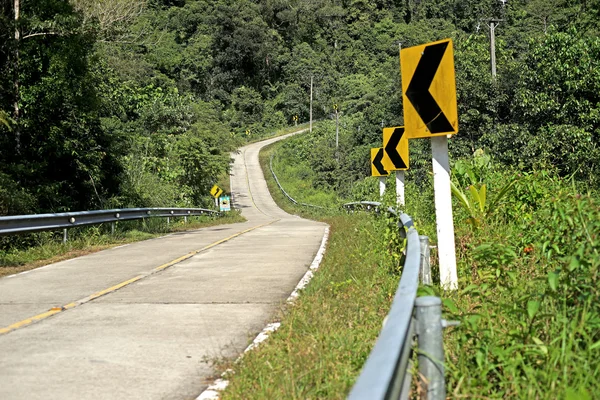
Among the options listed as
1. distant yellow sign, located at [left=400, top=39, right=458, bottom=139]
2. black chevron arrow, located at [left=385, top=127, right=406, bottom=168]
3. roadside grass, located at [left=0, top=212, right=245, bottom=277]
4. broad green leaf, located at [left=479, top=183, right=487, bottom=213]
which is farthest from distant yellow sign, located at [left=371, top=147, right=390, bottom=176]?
distant yellow sign, located at [left=400, top=39, right=458, bottom=139]

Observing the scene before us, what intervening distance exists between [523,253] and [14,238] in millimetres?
12623

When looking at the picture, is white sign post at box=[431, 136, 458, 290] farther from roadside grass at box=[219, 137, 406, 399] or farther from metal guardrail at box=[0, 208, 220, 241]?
metal guardrail at box=[0, 208, 220, 241]

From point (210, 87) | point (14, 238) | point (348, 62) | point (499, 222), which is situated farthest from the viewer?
point (348, 62)

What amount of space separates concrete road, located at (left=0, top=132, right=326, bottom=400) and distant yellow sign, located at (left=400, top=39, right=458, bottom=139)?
2806 mm

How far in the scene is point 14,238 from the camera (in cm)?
1642

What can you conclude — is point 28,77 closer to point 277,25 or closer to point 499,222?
point 499,222

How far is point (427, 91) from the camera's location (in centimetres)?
771

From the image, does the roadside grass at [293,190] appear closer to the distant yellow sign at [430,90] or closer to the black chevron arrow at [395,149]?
the black chevron arrow at [395,149]

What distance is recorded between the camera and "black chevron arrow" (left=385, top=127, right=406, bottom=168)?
1523 cm

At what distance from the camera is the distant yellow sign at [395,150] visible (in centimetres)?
1518

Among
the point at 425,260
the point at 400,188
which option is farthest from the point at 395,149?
the point at 425,260

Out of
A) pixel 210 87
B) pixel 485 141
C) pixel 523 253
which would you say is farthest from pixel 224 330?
pixel 210 87

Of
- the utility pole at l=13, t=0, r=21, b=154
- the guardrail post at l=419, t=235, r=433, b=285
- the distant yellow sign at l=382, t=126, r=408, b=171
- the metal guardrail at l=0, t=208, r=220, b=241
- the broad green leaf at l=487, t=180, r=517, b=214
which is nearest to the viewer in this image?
the guardrail post at l=419, t=235, r=433, b=285

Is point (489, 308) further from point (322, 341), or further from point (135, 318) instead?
point (135, 318)
